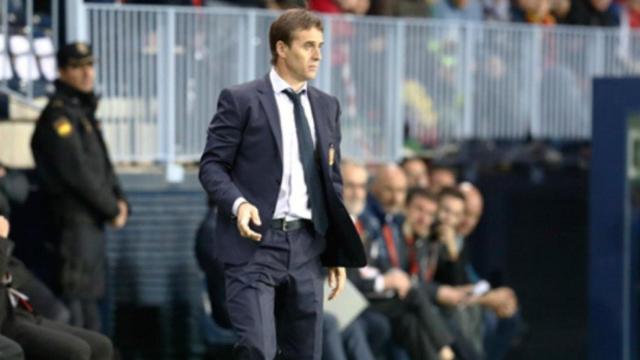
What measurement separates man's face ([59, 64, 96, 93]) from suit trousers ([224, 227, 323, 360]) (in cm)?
299

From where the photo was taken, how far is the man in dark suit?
29.4 ft

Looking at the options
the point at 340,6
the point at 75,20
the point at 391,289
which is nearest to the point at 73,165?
the point at 75,20

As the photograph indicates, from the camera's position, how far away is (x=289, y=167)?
29.7 ft

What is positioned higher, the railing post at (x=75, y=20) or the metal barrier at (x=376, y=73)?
the railing post at (x=75, y=20)

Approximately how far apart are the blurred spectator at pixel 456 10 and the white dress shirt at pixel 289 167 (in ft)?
19.7

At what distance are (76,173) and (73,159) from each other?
82 millimetres

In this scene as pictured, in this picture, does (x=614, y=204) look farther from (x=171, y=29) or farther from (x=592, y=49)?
(x=171, y=29)

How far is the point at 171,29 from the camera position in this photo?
12961 millimetres

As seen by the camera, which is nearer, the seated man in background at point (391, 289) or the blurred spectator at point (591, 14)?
the seated man in background at point (391, 289)

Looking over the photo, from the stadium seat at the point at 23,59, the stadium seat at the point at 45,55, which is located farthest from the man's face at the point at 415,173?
the stadium seat at the point at 23,59

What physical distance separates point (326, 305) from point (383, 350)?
2.79 feet

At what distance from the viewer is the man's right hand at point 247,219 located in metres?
8.57

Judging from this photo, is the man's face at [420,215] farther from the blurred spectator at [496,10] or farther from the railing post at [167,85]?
the blurred spectator at [496,10]

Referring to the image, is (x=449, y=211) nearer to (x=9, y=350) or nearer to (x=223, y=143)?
(x=9, y=350)
